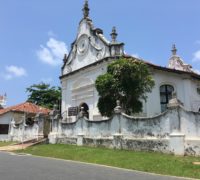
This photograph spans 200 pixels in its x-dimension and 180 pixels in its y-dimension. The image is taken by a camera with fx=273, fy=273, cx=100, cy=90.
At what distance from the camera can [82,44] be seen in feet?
92.6

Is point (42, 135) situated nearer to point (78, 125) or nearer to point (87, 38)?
point (78, 125)

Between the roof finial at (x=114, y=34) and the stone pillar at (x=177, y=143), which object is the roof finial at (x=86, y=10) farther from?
the stone pillar at (x=177, y=143)

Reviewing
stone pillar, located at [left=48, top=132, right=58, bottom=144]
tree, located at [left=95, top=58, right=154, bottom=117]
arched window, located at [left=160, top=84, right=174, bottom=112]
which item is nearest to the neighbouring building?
stone pillar, located at [left=48, top=132, right=58, bottom=144]

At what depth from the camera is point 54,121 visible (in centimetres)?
2398

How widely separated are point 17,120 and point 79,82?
494 inches

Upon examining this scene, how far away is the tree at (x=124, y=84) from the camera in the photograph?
715 inches

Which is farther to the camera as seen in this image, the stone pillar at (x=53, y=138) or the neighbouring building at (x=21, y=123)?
the neighbouring building at (x=21, y=123)

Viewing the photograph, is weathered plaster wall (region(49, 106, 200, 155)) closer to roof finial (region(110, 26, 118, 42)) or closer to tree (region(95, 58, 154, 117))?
tree (region(95, 58, 154, 117))

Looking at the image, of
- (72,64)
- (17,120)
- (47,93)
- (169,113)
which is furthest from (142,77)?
(47,93)

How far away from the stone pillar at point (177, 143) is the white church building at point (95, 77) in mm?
9771

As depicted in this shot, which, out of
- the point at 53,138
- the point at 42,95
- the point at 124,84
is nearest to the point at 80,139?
the point at 53,138

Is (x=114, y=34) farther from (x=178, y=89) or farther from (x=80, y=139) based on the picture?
(x=80, y=139)

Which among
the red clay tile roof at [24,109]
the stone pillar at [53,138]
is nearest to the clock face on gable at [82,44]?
the stone pillar at [53,138]

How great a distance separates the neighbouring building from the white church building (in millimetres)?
2859
